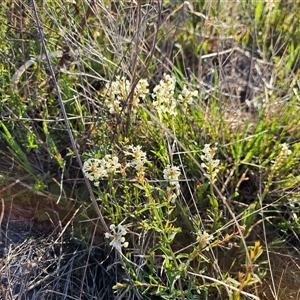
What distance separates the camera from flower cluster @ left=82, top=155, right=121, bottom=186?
1188 mm

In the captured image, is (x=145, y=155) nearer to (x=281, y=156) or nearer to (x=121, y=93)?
(x=121, y=93)

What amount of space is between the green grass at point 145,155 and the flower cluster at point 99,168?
123 mm

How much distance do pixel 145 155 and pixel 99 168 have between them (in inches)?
7.1

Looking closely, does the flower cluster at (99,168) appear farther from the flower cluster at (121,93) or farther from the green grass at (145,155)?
the flower cluster at (121,93)

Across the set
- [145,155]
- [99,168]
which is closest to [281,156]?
[145,155]

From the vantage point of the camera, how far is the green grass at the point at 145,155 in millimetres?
1383

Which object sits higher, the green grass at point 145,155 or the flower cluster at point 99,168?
the flower cluster at point 99,168

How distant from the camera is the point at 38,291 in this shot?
139 cm

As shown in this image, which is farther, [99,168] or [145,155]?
[145,155]

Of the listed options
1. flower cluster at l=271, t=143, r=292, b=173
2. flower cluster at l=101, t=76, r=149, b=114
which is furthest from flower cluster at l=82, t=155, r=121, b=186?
flower cluster at l=271, t=143, r=292, b=173

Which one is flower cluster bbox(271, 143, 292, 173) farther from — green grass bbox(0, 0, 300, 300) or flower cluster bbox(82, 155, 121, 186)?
flower cluster bbox(82, 155, 121, 186)

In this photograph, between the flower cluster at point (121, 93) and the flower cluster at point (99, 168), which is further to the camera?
the flower cluster at point (121, 93)

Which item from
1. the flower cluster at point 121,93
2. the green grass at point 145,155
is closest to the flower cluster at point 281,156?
the green grass at point 145,155

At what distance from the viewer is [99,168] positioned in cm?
119
